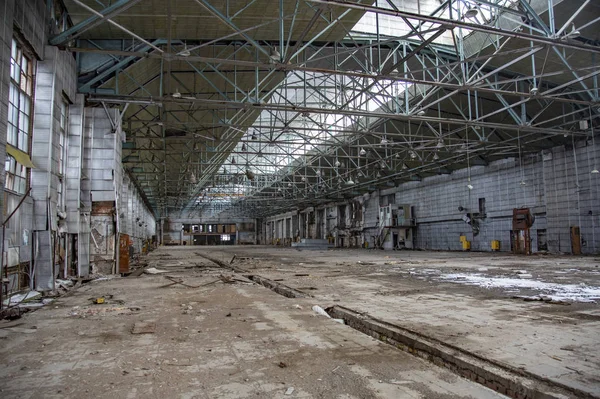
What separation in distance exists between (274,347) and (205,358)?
3.08ft

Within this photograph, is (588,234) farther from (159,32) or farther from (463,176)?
(159,32)

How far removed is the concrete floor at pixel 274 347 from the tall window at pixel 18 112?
3.32 meters

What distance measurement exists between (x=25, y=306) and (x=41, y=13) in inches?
311

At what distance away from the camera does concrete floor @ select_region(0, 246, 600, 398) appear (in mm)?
4055

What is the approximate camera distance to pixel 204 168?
3506 cm

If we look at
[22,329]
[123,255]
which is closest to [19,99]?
[22,329]

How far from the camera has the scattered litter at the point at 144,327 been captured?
6357 millimetres

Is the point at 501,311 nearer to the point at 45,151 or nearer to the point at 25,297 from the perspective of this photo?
the point at 25,297

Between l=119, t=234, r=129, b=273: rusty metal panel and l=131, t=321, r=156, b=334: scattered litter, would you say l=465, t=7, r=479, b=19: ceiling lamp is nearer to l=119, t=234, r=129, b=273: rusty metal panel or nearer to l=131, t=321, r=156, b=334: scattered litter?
l=131, t=321, r=156, b=334: scattered litter

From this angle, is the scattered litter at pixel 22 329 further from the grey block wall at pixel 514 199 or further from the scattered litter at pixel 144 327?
the grey block wall at pixel 514 199

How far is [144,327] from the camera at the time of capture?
6.65m

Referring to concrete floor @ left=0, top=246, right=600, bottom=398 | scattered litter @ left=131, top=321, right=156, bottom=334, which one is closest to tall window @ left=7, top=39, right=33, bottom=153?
concrete floor @ left=0, top=246, right=600, bottom=398

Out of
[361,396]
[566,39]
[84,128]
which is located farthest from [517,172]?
[361,396]

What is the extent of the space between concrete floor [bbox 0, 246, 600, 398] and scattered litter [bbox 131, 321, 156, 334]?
0.36ft
